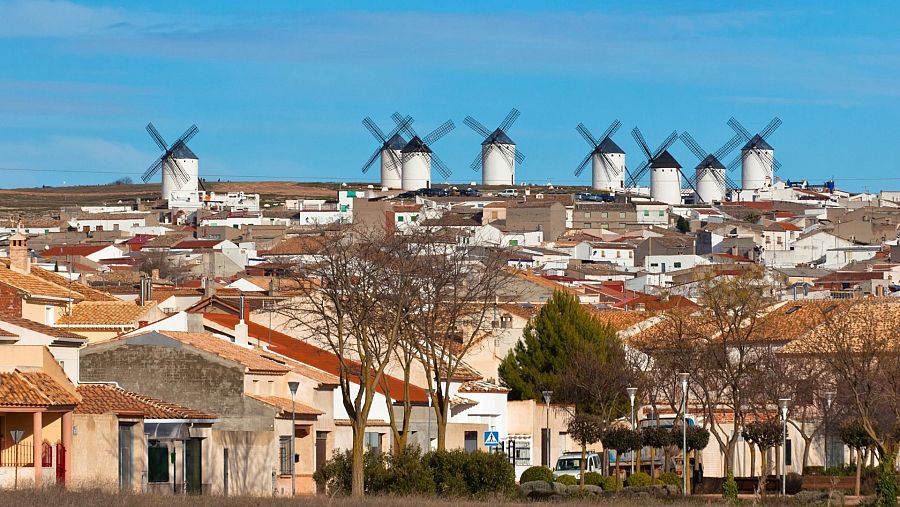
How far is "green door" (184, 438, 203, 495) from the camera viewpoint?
39.6 meters

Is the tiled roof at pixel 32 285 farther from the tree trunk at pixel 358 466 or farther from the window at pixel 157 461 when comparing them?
the tree trunk at pixel 358 466

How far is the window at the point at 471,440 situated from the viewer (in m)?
54.6

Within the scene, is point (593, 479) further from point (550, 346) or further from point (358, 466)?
point (550, 346)

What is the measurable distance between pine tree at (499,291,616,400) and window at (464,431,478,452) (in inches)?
311

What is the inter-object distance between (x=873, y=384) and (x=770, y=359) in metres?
8.75

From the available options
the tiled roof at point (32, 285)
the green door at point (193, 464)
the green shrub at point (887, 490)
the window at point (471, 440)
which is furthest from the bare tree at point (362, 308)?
the green shrub at point (887, 490)

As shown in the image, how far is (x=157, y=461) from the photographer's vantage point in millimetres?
39156

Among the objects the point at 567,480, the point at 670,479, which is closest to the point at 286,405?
the point at 567,480

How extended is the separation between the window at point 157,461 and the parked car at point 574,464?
16.3 metres

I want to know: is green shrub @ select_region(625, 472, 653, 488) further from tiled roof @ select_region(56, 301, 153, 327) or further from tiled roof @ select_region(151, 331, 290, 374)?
tiled roof @ select_region(56, 301, 153, 327)

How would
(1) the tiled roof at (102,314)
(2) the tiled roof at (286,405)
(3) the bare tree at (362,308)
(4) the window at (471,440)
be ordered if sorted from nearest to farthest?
(3) the bare tree at (362,308)
(2) the tiled roof at (286,405)
(1) the tiled roof at (102,314)
(4) the window at (471,440)

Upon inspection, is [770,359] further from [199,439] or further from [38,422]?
[38,422]

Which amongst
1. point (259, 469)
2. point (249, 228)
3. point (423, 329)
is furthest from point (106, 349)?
point (249, 228)

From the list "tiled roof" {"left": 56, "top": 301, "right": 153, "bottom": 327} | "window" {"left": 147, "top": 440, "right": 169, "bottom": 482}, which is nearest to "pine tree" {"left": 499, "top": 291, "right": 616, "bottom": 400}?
"tiled roof" {"left": 56, "top": 301, "right": 153, "bottom": 327}
